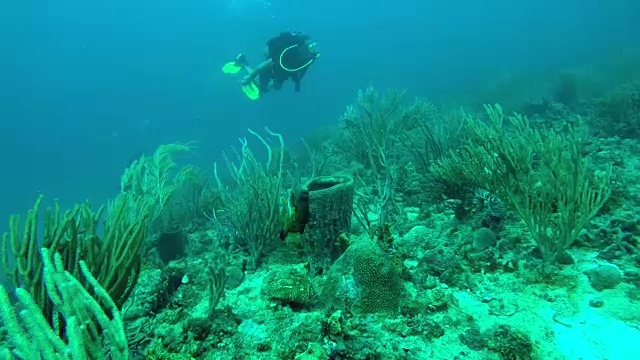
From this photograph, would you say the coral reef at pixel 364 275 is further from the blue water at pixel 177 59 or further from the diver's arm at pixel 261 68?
the blue water at pixel 177 59

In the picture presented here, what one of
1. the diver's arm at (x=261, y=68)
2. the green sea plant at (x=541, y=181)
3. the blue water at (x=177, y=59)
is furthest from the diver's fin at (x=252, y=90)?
the blue water at (x=177, y=59)

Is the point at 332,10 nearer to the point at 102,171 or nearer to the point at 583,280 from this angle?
the point at 102,171

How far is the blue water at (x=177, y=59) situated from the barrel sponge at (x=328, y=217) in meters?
47.2

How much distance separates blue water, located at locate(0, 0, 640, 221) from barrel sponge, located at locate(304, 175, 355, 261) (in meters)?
47.2

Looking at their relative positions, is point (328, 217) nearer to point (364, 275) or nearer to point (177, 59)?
point (364, 275)

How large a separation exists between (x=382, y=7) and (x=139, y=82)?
97.1m

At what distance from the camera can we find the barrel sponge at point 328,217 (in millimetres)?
3904

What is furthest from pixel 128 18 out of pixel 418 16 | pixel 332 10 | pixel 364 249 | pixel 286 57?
pixel 364 249

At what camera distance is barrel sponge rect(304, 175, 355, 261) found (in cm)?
390

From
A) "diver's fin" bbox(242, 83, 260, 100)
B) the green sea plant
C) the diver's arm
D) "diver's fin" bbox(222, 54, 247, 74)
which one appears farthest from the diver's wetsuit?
the green sea plant

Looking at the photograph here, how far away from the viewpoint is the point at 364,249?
128 inches

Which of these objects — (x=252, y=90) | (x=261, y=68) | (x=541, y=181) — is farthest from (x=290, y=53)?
(x=541, y=181)

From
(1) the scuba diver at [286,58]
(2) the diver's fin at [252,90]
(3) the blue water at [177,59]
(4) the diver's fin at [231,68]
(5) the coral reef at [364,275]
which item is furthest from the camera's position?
(3) the blue water at [177,59]

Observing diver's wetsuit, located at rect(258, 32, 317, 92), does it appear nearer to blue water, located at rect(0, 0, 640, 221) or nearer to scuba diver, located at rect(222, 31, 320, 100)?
scuba diver, located at rect(222, 31, 320, 100)
